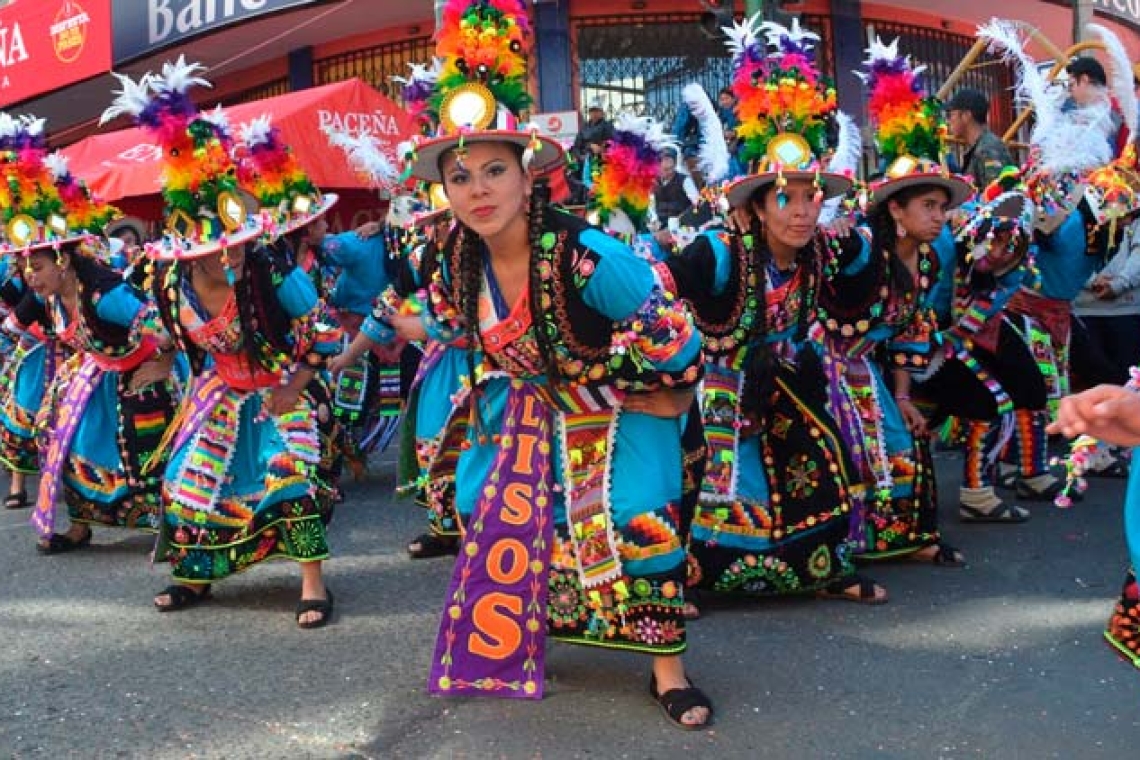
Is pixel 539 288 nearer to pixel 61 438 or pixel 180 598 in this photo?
pixel 180 598

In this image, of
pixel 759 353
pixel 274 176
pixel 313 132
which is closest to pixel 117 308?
pixel 274 176

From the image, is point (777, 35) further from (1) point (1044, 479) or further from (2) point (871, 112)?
(1) point (1044, 479)

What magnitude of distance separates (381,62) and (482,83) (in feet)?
41.2

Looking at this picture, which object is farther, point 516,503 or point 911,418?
point 911,418

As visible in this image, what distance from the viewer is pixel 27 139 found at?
592 cm

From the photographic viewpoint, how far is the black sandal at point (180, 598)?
4.86 metres

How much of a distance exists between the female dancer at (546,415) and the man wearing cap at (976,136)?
4298 millimetres

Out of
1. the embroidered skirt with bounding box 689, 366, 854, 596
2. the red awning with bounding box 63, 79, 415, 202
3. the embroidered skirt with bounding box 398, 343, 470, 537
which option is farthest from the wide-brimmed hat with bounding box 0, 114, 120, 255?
the red awning with bounding box 63, 79, 415, 202

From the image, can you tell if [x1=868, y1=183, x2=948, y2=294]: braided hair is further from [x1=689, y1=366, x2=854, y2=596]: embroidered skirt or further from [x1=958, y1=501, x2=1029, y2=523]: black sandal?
[x1=958, y1=501, x2=1029, y2=523]: black sandal

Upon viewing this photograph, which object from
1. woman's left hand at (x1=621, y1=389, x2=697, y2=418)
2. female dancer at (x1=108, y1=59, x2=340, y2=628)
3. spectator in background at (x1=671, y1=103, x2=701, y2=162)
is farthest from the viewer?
spectator in background at (x1=671, y1=103, x2=701, y2=162)

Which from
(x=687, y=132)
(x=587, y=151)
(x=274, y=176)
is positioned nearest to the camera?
(x=274, y=176)

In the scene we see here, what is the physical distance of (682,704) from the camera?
343cm

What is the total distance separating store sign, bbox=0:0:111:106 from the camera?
1681 cm

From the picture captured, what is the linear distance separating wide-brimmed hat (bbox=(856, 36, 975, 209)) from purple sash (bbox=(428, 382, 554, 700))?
2.05m
